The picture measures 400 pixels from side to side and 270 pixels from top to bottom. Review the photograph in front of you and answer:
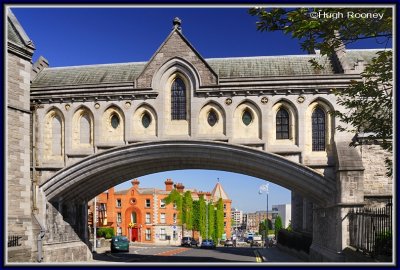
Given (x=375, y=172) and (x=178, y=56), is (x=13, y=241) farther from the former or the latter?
(x=375, y=172)

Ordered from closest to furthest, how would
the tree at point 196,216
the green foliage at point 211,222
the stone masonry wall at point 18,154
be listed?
the stone masonry wall at point 18,154
the tree at point 196,216
the green foliage at point 211,222

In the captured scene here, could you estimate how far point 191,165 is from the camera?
22766 mm

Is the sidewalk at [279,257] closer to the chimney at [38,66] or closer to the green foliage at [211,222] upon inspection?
the chimney at [38,66]

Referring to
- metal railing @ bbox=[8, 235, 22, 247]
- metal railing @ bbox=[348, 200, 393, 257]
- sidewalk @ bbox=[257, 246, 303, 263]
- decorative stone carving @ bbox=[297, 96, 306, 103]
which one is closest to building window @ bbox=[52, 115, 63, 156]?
metal railing @ bbox=[8, 235, 22, 247]

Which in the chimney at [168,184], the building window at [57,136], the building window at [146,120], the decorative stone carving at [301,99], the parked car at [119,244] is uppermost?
the decorative stone carving at [301,99]

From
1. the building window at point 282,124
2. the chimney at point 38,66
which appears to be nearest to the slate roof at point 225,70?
the chimney at point 38,66

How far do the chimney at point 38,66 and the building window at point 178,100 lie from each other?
22.7 feet

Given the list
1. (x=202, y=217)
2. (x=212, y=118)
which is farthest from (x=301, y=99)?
(x=202, y=217)

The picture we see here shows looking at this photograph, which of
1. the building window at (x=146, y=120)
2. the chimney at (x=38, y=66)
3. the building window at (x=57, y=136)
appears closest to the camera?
the building window at (x=146, y=120)

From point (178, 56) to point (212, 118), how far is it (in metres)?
2.78

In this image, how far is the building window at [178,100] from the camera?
66.4 ft

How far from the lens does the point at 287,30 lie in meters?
11.6

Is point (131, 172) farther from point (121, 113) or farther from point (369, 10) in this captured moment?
point (369, 10)

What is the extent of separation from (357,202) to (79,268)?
→ 11.4 m
